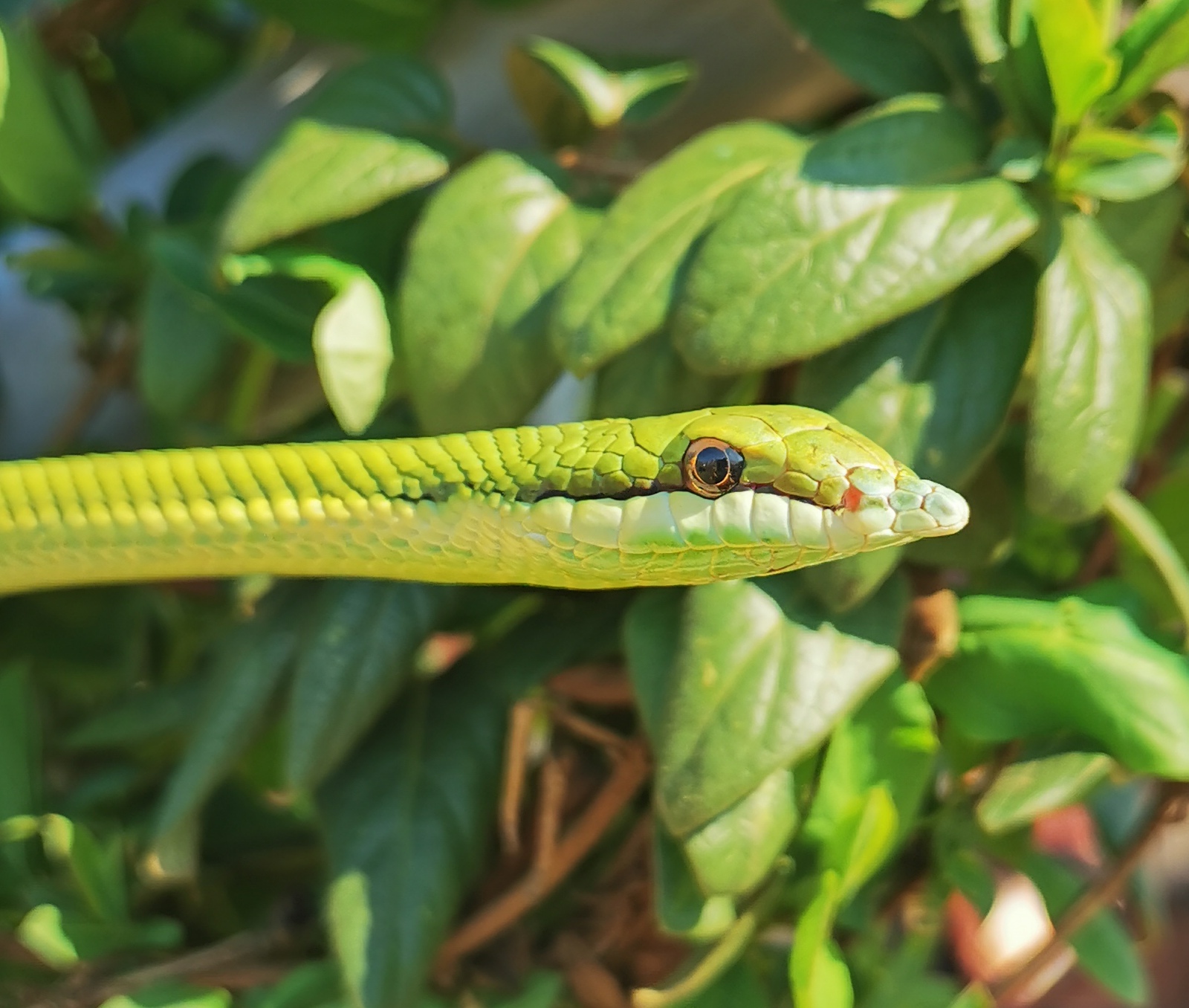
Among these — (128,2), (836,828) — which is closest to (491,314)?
(836,828)

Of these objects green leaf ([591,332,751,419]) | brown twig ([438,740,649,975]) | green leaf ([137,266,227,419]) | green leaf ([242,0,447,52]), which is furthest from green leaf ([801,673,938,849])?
green leaf ([242,0,447,52])

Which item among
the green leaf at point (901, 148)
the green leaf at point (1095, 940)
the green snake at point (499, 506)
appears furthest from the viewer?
the green leaf at point (1095, 940)

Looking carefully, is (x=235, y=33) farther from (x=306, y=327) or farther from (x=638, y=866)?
(x=638, y=866)

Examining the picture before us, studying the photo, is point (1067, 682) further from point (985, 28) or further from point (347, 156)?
point (347, 156)

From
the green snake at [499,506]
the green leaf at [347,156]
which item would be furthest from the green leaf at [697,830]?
the green leaf at [347,156]

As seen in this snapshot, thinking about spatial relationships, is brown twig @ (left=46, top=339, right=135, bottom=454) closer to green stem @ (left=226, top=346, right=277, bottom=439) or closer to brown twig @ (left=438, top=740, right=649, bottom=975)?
green stem @ (left=226, top=346, right=277, bottom=439)

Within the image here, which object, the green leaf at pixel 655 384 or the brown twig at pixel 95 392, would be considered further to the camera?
the brown twig at pixel 95 392

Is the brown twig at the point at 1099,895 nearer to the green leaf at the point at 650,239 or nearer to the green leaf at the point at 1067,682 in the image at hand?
the green leaf at the point at 1067,682

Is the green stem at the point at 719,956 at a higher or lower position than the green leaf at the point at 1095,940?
higher
